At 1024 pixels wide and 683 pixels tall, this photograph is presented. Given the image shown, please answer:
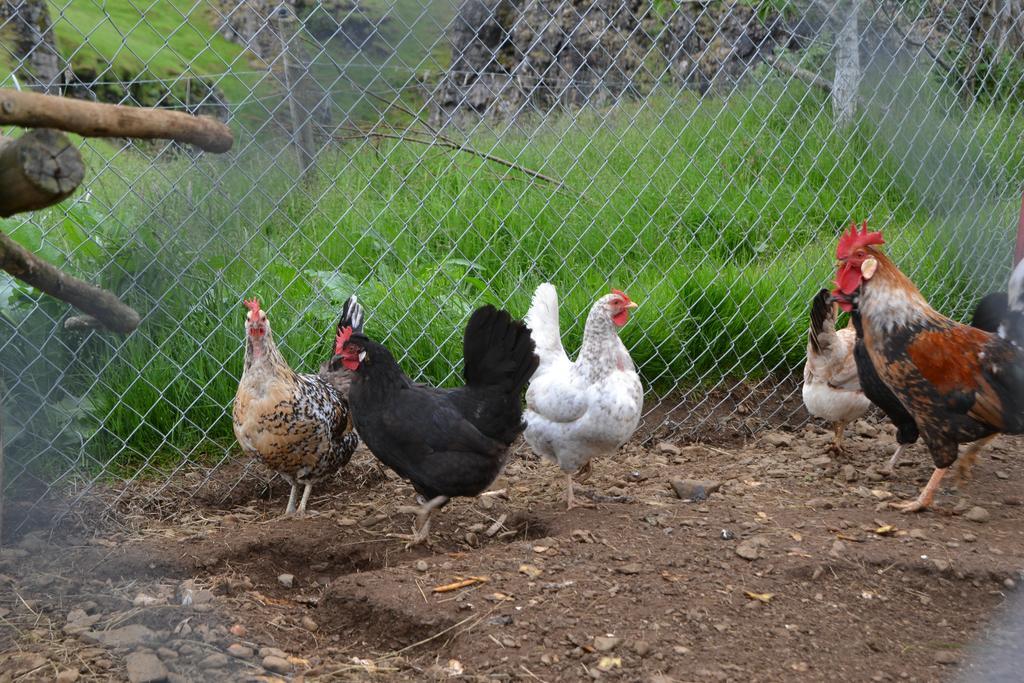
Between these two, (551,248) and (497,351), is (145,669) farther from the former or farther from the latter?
(551,248)

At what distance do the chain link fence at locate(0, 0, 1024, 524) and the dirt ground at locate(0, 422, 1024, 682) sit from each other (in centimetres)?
57

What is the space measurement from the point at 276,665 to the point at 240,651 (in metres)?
0.13

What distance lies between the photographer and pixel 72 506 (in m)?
3.59

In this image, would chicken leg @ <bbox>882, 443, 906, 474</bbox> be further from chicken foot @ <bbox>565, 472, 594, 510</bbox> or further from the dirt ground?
chicken foot @ <bbox>565, 472, 594, 510</bbox>

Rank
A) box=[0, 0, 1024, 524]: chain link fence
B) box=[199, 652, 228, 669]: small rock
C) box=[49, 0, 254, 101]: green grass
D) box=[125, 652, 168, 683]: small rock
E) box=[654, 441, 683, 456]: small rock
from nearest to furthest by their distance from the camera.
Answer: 1. box=[125, 652, 168, 683]: small rock
2. box=[199, 652, 228, 669]: small rock
3. box=[49, 0, 254, 101]: green grass
4. box=[0, 0, 1024, 524]: chain link fence
5. box=[654, 441, 683, 456]: small rock

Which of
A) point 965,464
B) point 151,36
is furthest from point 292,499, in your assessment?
point 965,464

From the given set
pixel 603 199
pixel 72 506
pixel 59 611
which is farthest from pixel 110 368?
pixel 603 199

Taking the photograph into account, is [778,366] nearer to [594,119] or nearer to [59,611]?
[594,119]

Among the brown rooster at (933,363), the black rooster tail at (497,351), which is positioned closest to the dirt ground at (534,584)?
the brown rooster at (933,363)

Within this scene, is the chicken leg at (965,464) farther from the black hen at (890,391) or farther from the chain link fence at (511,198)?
the chain link fence at (511,198)

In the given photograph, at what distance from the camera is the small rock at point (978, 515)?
11.8 ft

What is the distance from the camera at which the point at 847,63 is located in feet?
15.6

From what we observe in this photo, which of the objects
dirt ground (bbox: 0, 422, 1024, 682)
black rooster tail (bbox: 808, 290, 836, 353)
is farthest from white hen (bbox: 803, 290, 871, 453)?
dirt ground (bbox: 0, 422, 1024, 682)

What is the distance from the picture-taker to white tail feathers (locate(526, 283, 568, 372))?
13.4 ft
